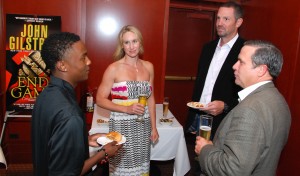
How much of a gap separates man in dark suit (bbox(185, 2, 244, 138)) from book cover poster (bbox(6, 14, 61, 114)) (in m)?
2.00

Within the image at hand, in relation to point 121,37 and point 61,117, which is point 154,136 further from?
point 61,117

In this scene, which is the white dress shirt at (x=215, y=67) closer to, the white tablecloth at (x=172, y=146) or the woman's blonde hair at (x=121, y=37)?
the white tablecloth at (x=172, y=146)

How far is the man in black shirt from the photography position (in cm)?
119

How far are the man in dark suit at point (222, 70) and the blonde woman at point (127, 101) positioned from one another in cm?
59

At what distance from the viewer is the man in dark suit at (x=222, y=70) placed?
2.46 metres

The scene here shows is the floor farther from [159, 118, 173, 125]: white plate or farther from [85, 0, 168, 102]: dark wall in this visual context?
[85, 0, 168, 102]: dark wall

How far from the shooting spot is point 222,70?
8.18 feet

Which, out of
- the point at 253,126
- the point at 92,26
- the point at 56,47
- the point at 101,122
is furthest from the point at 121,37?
the point at 253,126

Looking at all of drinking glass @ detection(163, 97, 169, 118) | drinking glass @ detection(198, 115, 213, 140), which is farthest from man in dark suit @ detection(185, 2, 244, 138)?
drinking glass @ detection(198, 115, 213, 140)

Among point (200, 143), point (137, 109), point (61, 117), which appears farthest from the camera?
point (137, 109)

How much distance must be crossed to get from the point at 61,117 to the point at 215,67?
5.97 ft

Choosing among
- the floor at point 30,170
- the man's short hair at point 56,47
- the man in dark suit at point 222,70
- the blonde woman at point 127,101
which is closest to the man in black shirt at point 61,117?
the man's short hair at point 56,47

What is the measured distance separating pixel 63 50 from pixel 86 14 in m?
2.54

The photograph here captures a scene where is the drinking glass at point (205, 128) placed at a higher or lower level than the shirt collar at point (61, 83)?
lower
